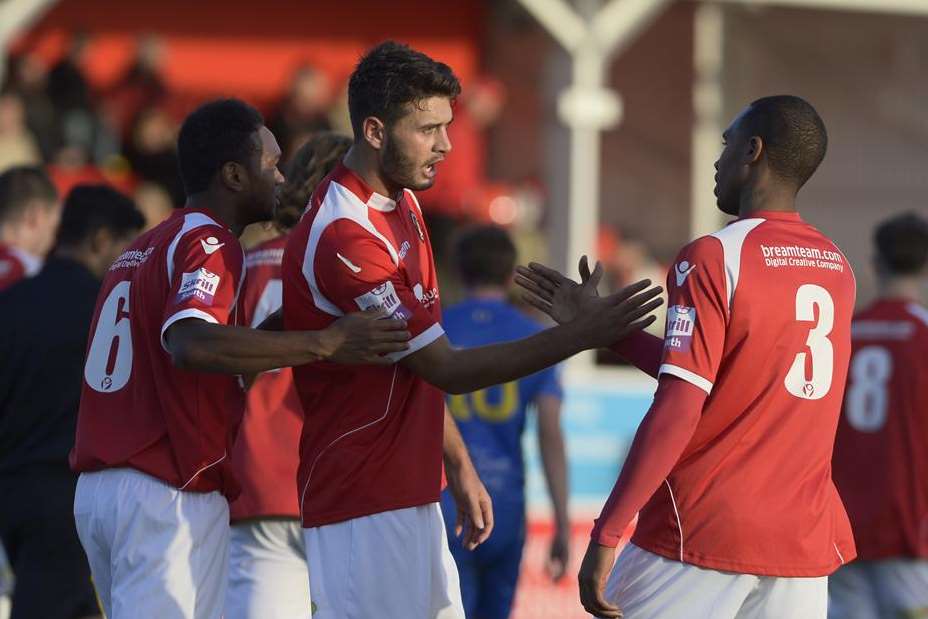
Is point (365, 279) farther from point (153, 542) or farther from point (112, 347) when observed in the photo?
point (153, 542)

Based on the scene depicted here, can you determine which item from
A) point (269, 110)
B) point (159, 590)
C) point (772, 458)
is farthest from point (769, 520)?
point (269, 110)

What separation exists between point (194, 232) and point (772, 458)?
1613 millimetres

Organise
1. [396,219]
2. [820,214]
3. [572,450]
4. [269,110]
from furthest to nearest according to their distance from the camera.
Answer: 1. [820,214]
2. [269,110]
3. [572,450]
4. [396,219]

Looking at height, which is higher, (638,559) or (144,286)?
(144,286)

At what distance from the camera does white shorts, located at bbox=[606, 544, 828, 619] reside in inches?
141

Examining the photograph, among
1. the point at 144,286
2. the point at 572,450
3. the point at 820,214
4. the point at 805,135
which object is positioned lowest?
the point at 572,450

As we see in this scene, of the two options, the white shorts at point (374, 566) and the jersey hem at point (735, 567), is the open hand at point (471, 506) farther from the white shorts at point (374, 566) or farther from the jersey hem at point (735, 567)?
the jersey hem at point (735, 567)

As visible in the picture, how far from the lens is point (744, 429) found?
3609 mm

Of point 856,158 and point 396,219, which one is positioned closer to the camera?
point 396,219

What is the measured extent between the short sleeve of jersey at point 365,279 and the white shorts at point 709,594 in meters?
0.81

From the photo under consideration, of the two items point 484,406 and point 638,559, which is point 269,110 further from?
point 638,559

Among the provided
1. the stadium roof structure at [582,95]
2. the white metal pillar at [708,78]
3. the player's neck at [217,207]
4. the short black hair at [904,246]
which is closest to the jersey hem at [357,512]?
the player's neck at [217,207]

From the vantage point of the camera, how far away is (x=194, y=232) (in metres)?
3.88

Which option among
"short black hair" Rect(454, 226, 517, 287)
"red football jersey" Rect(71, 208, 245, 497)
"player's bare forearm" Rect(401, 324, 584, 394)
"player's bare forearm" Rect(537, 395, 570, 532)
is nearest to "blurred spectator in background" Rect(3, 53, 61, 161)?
"short black hair" Rect(454, 226, 517, 287)
